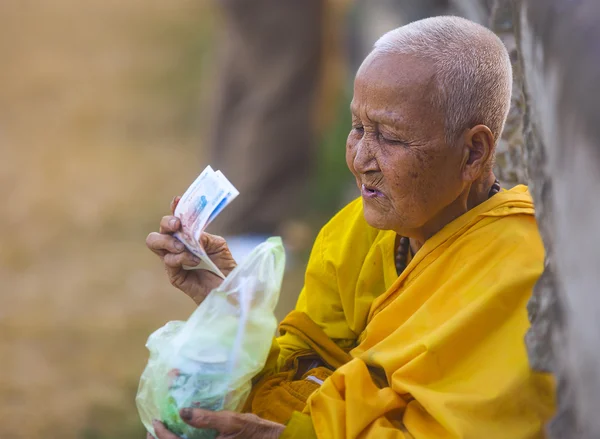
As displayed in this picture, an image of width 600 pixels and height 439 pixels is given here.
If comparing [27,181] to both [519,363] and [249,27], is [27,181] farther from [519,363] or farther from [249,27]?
[519,363]

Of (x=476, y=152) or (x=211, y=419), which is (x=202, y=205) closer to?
(x=211, y=419)

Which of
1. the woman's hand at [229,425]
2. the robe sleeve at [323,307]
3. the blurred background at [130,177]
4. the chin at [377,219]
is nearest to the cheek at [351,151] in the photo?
the chin at [377,219]

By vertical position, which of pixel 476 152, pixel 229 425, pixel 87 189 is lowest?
pixel 229 425

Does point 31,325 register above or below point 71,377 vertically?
above

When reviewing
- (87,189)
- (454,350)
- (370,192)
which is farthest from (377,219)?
(87,189)

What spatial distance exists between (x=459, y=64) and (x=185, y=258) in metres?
0.85

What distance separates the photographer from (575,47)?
174cm

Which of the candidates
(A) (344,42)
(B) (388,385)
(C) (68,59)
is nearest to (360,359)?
(B) (388,385)

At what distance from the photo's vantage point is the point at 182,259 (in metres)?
2.44

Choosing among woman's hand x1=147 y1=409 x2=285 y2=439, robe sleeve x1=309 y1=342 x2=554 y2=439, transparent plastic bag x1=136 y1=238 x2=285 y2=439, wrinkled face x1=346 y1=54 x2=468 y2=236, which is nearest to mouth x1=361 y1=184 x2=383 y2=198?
wrinkled face x1=346 y1=54 x2=468 y2=236

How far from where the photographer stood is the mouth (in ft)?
7.53

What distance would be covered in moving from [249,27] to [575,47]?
5.45 meters

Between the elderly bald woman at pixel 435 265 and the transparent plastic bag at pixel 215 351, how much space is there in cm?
5

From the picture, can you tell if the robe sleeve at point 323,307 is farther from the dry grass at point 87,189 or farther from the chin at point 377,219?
the dry grass at point 87,189
